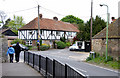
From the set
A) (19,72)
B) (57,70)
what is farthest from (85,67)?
(57,70)

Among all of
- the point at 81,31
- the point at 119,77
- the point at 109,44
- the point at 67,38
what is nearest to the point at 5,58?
the point at 119,77

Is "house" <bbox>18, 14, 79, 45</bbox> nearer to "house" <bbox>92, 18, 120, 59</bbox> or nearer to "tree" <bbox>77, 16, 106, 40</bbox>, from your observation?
"tree" <bbox>77, 16, 106, 40</bbox>

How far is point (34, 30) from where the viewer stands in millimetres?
47062

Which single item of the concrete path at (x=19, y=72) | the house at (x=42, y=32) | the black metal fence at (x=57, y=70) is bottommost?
the concrete path at (x=19, y=72)

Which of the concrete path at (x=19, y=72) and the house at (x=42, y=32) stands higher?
the house at (x=42, y=32)

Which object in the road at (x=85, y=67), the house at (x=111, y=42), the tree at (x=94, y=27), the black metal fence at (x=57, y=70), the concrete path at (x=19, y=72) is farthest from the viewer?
the tree at (x=94, y=27)

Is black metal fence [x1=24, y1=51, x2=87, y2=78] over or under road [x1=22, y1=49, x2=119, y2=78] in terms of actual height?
over

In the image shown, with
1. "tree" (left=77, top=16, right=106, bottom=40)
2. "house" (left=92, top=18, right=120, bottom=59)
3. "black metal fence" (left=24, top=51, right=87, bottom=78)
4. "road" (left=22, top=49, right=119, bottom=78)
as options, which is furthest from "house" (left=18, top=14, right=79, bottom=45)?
"black metal fence" (left=24, top=51, right=87, bottom=78)

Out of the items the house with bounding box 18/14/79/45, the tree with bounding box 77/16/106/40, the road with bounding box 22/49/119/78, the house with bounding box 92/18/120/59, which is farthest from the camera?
the house with bounding box 18/14/79/45

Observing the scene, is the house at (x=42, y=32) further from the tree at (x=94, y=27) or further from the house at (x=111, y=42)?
the house at (x=111, y=42)

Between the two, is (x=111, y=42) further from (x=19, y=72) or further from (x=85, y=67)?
(x=19, y=72)

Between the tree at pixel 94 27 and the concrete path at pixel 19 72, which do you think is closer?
the concrete path at pixel 19 72

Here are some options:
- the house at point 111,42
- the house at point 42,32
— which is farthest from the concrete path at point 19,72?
the house at point 42,32

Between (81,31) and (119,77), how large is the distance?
23981mm
